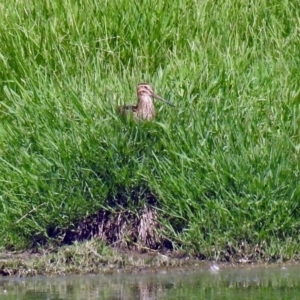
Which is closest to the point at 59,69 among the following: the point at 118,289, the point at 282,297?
the point at 118,289

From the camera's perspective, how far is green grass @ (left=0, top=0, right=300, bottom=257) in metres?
7.23

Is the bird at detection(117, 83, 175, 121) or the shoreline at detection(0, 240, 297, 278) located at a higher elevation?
the bird at detection(117, 83, 175, 121)

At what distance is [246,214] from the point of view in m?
7.16

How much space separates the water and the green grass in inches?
9.4

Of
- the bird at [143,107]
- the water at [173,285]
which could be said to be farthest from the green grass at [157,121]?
the water at [173,285]

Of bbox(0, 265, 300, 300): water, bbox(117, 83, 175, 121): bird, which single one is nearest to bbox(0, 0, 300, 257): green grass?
bbox(117, 83, 175, 121): bird

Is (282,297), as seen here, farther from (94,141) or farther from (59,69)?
(59,69)

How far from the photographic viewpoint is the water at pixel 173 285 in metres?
6.46

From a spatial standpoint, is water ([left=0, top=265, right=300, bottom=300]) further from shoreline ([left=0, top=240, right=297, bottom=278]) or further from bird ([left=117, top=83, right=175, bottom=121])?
bird ([left=117, top=83, right=175, bottom=121])

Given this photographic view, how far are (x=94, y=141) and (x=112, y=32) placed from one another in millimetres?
1546

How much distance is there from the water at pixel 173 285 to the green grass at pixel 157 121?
24cm

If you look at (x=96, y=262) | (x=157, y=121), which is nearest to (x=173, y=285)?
(x=96, y=262)

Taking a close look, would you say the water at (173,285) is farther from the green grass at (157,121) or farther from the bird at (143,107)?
the bird at (143,107)

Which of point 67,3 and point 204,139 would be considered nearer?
point 204,139
